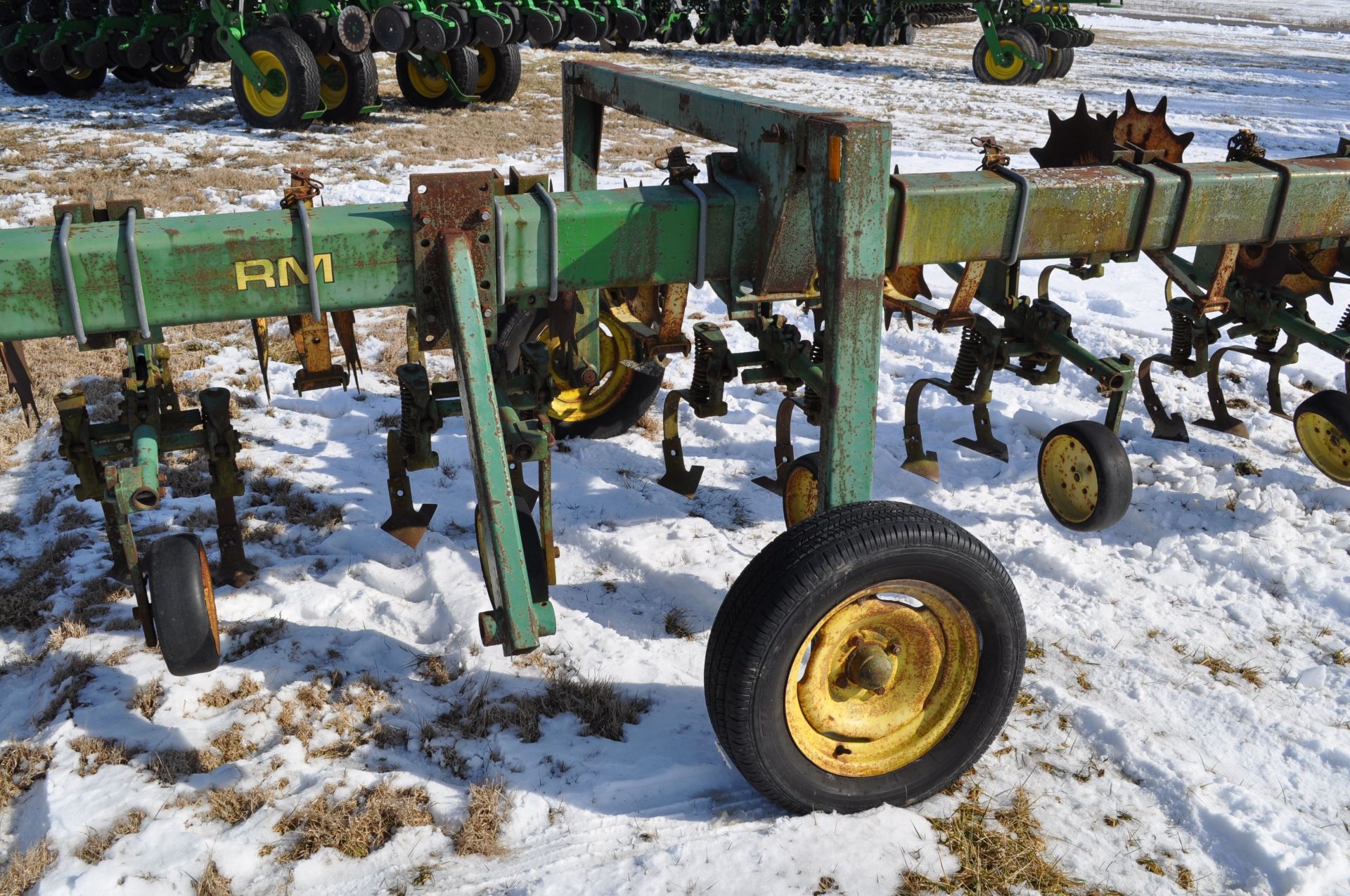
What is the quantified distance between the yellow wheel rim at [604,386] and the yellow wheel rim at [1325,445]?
2794 mm

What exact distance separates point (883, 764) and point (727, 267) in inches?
53.5

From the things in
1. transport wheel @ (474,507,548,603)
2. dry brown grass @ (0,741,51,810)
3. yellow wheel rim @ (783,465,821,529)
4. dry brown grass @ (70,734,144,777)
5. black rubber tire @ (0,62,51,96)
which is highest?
black rubber tire @ (0,62,51,96)

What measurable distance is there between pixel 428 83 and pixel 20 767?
12058 mm

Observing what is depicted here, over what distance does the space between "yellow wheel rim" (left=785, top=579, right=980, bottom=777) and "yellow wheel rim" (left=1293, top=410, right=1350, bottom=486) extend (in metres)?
2.51

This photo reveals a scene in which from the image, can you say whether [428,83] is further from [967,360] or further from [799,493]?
[799,493]

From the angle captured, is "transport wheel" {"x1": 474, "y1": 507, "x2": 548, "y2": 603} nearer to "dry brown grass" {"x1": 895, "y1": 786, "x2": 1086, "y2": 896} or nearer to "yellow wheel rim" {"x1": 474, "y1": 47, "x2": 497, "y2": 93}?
"dry brown grass" {"x1": 895, "y1": 786, "x2": 1086, "y2": 896}

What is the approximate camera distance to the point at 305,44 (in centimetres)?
1118

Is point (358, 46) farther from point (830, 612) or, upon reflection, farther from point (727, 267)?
point (830, 612)

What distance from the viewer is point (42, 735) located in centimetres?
287

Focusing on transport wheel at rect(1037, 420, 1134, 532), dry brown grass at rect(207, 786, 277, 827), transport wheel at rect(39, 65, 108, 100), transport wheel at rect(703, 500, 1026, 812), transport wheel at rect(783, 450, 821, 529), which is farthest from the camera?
transport wheel at rect(39, 65, 108, 100)

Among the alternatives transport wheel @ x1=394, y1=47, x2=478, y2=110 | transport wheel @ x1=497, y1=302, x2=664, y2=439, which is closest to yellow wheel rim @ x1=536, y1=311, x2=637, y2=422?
transport wheel @ x1=497, y1=302, x2=664, y2=439

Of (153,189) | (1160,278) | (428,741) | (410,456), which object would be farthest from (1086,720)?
(153,189)

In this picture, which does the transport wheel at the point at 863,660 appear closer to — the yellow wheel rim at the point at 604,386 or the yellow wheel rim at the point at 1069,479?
the yellow wheel rim at the point at 1069,479

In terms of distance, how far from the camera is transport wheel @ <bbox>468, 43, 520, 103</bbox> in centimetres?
1359
